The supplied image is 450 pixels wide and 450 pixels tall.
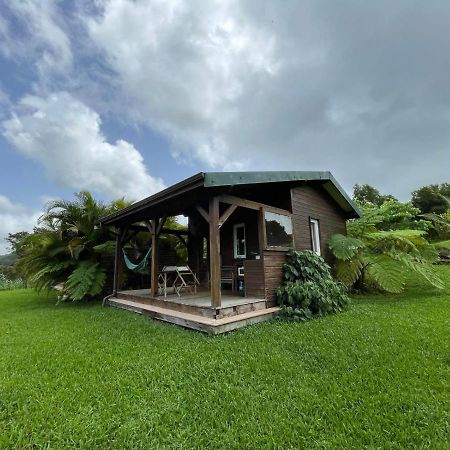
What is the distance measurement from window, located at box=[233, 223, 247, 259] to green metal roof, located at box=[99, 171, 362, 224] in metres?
2.18

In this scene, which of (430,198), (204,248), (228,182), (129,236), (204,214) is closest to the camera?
(228,182)

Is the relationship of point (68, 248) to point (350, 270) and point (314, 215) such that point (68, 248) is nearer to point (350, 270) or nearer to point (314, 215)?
point (314, 215)

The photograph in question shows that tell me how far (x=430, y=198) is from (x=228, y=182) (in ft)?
67.6

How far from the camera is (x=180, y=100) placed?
9.75 metres

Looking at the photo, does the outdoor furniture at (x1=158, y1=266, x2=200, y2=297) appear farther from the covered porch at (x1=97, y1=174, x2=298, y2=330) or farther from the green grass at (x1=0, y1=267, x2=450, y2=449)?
the green grass at (x1=0, y1=267, x2=450, y2=449)

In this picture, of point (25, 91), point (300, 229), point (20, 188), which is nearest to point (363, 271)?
point (300, 229)

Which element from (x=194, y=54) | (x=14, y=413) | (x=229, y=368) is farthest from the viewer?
(x=194, y=54)

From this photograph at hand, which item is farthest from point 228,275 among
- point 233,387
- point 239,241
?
point 233,387

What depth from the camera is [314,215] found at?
745 centimetres

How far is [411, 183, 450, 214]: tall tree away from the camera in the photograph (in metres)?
18.3

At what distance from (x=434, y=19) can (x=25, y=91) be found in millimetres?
12676

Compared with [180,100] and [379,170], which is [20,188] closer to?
[180,100]

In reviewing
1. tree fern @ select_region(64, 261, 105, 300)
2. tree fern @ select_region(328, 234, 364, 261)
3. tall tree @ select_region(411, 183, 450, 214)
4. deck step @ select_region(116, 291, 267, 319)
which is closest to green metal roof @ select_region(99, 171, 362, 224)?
tree fern @ select_region(64, 261, 105, 300)

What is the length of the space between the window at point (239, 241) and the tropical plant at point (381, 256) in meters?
2.34
